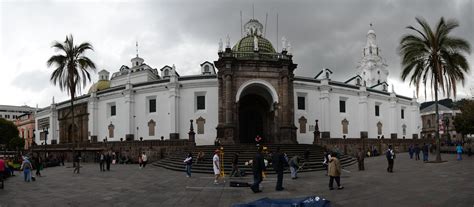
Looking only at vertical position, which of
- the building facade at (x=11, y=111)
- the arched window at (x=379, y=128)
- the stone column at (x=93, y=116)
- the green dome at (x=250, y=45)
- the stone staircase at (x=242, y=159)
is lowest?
the stone staircase at (x=242, y=159)

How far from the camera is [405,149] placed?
41219 mm

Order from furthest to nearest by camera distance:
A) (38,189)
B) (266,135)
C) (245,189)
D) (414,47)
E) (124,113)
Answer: (124,113) < (266,135) < (414,47) < (38,189) < (245,189)

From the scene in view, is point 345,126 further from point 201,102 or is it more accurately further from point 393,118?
point 201,102

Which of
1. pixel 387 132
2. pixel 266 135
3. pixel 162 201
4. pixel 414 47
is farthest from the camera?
pixel 387 132

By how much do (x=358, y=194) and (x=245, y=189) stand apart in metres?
4.23

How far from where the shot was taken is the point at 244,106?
37.7 metres

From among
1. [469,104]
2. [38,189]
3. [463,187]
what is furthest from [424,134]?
[38,189]

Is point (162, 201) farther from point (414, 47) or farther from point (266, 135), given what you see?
point (266, 135)

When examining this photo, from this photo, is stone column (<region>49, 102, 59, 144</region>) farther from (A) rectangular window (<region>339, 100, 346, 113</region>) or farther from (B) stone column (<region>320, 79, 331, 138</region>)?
(A) rectangular window (<region>339, 100, 346, 113</region>)

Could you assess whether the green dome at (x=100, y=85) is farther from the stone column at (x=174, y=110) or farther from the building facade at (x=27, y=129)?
the stone column at (x=174, y=110)

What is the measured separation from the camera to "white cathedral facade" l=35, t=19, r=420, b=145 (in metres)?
31.8

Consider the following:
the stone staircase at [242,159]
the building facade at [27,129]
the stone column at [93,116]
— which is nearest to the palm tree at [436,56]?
the stone staircase at [242,159]

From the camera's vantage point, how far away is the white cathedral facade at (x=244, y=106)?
31.8 metres

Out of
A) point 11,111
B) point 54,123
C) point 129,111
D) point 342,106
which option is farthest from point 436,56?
point 11,111
